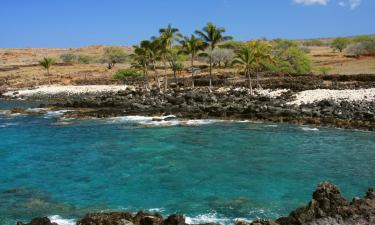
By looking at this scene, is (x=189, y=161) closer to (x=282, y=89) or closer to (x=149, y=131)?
(x=149, y=131)

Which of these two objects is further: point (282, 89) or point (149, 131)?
point (282, 89)

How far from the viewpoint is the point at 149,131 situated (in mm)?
49188

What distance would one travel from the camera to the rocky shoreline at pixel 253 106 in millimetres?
50750

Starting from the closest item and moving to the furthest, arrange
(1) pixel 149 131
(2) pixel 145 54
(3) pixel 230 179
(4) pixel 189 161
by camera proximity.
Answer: (3) pixel 230 179 < (4) pixel 189 161 < (1) pixel 149 131 < (2) pixel 145 54

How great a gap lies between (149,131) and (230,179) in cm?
1999

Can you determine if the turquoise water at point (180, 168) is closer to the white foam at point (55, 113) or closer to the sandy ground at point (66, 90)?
the white foam at point (55, 113)

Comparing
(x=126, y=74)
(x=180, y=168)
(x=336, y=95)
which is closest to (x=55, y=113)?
(x=336, y=95)

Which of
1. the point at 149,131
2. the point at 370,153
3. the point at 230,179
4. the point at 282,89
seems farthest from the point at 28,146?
the point at 282,89

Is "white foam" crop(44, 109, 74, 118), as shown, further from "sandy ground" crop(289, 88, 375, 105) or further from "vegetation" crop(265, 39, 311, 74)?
"vegetation" crop(265, 39, 311, 74)

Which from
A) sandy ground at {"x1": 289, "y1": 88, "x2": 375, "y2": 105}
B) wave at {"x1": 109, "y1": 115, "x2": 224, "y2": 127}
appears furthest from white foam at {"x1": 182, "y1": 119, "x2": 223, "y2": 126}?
sandy ground at {"x1": 289, "y1": 88, "x2": 375, "y2": 105}

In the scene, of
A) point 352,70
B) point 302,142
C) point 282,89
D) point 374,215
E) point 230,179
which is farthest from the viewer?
point 352,70

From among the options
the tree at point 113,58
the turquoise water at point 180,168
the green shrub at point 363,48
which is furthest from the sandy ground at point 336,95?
the tree at point 113,58

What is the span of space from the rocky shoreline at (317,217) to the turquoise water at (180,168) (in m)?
4.53

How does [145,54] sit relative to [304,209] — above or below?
above
